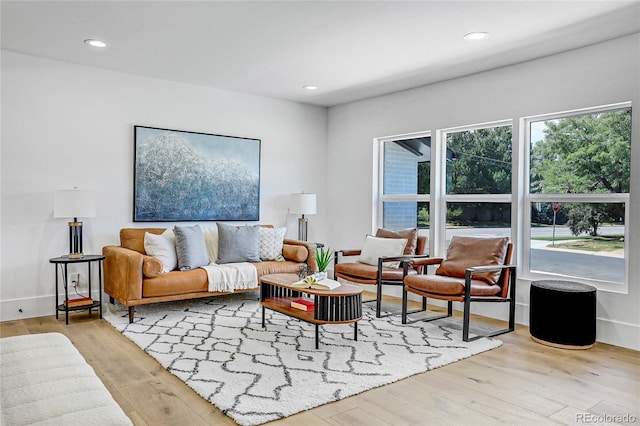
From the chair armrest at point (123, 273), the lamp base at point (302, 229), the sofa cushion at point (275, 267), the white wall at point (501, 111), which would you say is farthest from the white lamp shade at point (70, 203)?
the white wall at point (501, 111)

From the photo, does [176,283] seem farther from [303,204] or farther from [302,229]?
[302,229]

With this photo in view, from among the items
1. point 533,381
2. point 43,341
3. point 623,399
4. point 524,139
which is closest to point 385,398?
point 533,381

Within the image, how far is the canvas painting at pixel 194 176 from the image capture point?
5.10m

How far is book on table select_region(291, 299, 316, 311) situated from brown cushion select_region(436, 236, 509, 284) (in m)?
1.49

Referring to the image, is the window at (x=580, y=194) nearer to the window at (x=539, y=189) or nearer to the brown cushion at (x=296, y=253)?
the window at (x=539, y=189)

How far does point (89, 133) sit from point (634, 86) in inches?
196

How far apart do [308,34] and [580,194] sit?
2746 mm

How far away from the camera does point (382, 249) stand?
502 centimetres

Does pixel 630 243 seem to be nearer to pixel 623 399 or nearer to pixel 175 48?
pixel 623 399

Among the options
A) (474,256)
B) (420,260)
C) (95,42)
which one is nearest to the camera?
(95,42)

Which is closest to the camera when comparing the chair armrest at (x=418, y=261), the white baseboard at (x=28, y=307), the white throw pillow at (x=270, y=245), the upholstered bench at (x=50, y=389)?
the upholstered bench at (x=50, y=389)

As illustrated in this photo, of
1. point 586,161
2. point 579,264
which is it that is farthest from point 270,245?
point 586,161

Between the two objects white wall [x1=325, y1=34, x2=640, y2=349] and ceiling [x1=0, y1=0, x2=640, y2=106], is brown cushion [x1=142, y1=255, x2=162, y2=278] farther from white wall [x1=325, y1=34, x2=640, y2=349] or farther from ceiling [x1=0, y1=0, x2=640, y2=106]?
white wall [x1=325, y1=34, x2=640, y2=349]

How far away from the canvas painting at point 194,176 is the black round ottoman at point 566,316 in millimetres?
3516
